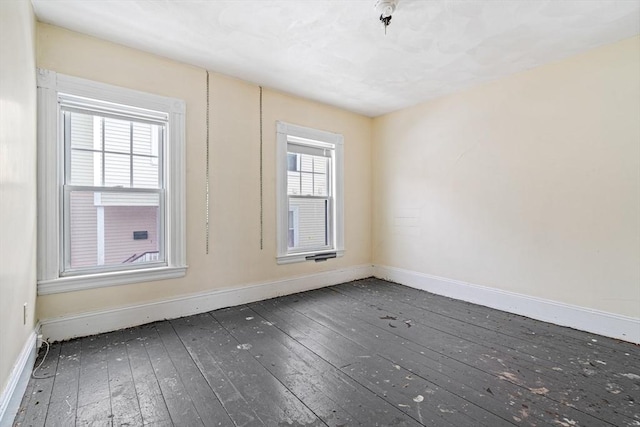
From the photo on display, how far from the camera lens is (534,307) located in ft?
9.93

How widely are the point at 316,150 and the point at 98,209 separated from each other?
265 cm

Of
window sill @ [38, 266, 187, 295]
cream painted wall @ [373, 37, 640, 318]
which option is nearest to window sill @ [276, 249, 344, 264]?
window sill @ [38, 266, 187, 295]

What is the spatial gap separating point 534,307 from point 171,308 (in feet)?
12.1

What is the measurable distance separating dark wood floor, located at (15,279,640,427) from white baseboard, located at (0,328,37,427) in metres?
0.05

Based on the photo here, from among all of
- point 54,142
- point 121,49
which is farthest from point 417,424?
point 121,49

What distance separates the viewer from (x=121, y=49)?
2680 mm

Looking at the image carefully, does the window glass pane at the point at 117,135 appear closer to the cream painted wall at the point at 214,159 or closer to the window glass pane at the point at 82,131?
the window glass pane at the point at 82,131

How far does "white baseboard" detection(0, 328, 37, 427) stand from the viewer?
1491mm

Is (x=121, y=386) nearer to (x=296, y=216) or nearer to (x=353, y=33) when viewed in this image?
(x=296, y=216)

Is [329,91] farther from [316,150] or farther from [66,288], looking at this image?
[66,288]

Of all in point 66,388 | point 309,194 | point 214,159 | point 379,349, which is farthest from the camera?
point 309,194

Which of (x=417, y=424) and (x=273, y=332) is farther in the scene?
(x=273, y=332)

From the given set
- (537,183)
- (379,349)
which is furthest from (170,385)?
(537,183)

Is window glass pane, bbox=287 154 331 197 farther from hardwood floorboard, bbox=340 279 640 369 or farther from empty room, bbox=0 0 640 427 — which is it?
hardwood floorboard, bbox=340 279 640 369
